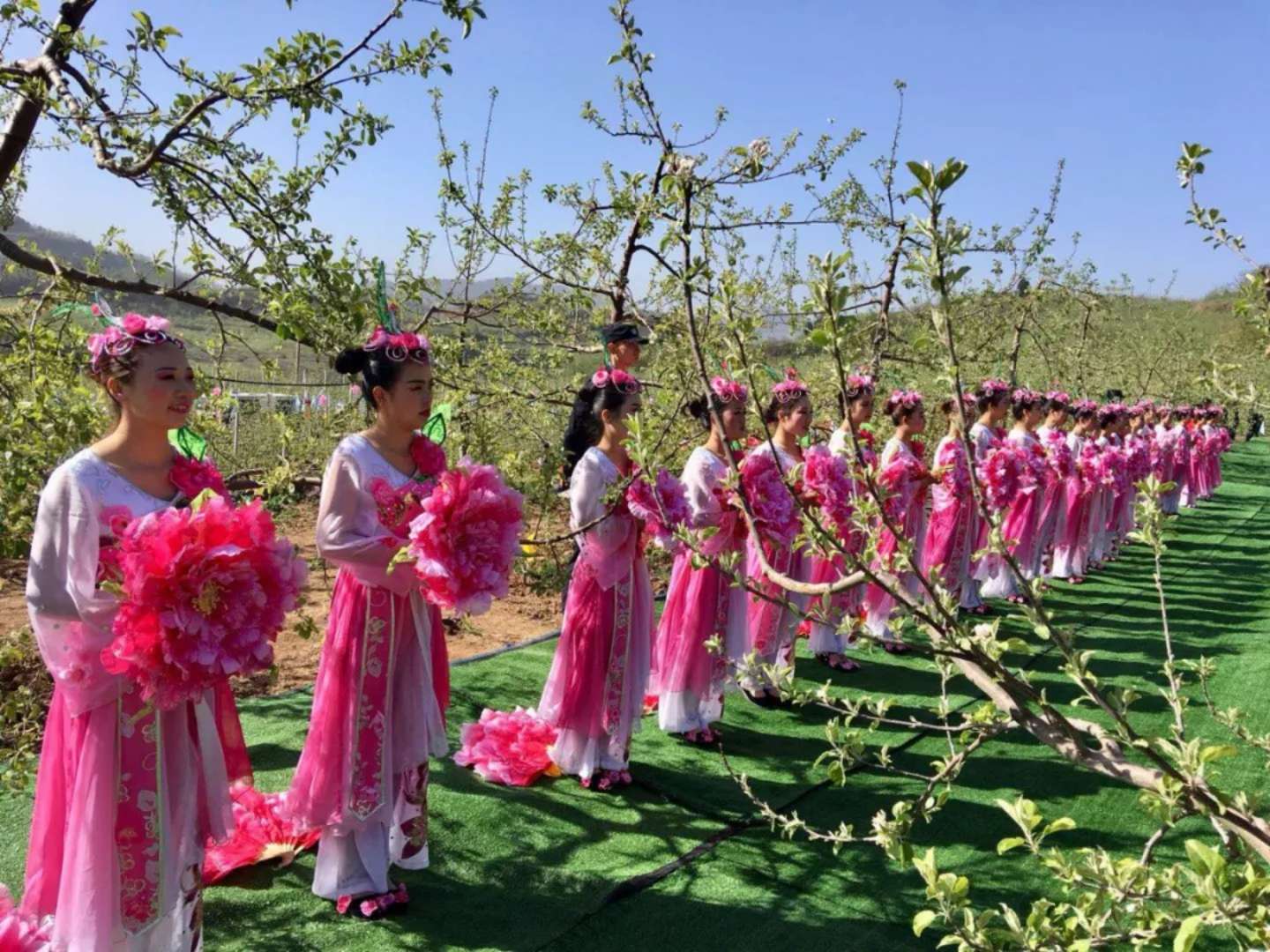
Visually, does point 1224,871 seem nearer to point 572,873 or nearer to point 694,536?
point 694,536

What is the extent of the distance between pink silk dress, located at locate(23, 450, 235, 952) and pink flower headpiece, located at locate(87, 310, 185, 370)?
0.31m

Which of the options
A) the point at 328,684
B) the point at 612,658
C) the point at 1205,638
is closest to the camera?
the point at 328,684

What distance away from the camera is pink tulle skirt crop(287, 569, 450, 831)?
3.19m

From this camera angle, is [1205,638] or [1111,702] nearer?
[1111,702]

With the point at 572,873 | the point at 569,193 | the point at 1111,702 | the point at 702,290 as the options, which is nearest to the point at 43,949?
the point at 572,873

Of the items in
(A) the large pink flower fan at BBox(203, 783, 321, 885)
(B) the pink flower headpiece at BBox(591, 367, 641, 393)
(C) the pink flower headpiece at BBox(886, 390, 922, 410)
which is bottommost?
(A) the large pink flower fan at BBox(203, 783, 321, 885)

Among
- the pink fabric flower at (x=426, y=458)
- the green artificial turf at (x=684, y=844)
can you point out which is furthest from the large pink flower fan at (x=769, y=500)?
the pink fabric flower at (x=426, y=458)

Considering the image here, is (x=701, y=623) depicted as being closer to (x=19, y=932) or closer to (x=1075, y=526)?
(x=19, y=932)

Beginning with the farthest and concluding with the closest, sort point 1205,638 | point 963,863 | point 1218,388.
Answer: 1. point 1205,638
2. point 963,863
3. point 1218,388

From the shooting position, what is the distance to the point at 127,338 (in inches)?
104

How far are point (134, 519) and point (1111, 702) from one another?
2293 millimetres

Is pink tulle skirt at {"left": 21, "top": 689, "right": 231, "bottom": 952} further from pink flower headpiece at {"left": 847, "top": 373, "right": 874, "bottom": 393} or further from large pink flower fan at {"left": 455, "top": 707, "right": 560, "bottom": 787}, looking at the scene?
pink flower headpiece at {"left": 847, "top": 373, "right": 874, "bottom": 393}

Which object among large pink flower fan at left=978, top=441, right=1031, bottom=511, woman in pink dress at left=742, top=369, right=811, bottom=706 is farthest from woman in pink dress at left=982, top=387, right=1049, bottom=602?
woman in pink dress at left=742, top=369, right=811, bottom=706

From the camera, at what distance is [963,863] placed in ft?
12.5
